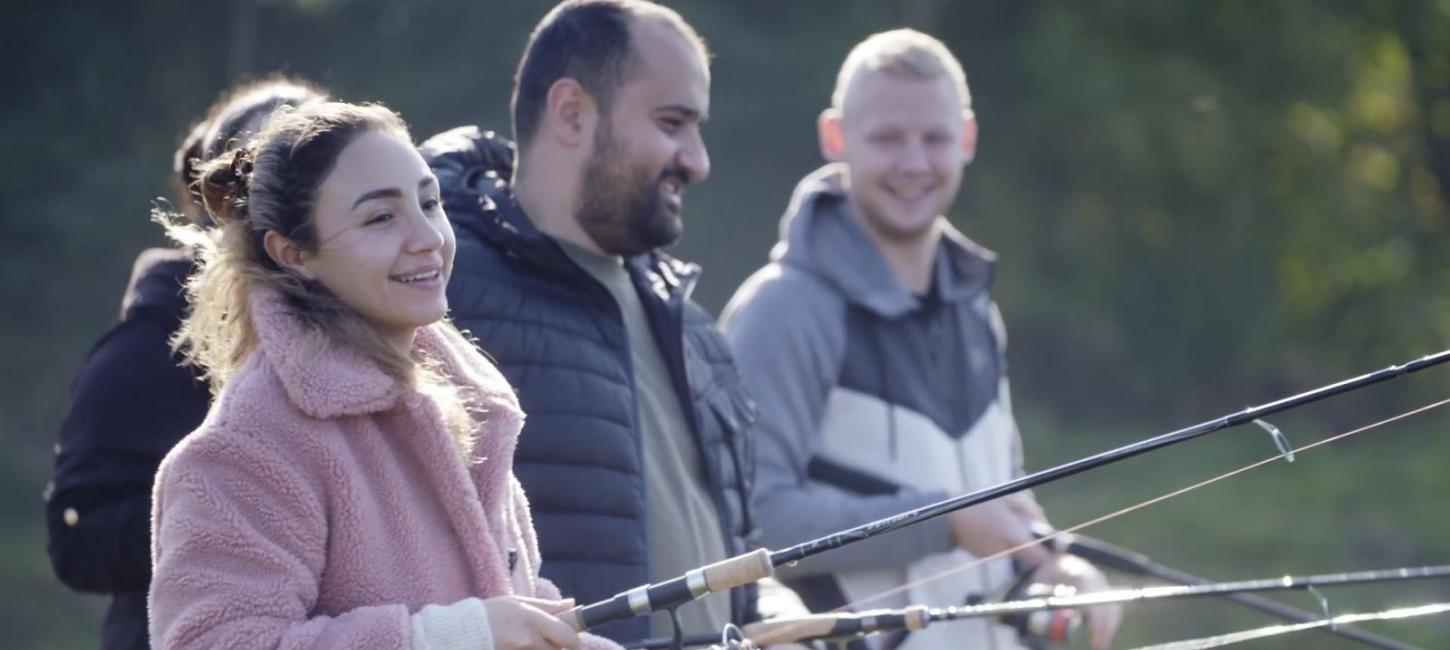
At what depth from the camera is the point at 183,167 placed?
3.25 metres

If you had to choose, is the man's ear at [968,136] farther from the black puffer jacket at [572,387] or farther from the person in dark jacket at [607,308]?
the black puffer jacket at [572,387]

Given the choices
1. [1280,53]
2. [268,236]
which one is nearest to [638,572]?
[268,236]

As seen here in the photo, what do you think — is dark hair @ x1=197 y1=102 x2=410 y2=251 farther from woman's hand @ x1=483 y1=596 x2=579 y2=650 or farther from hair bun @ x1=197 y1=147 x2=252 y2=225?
woman's hand @ x1=483 y1=596 x2=579 y2=650

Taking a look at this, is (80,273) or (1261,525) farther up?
(80,273)

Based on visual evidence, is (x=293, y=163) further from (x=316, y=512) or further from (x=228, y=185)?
(x=316, y=512)

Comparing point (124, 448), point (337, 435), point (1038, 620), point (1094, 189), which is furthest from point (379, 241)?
point (1094, 189)

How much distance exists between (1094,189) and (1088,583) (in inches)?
357

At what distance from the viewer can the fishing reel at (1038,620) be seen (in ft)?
12.3

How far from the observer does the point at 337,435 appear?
2109mm

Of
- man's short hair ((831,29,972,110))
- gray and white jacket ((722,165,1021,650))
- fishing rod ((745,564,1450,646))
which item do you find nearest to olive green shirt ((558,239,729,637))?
fishing rod ((745,564,1450,646))

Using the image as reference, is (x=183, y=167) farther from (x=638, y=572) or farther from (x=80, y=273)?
(x=80, y=273)

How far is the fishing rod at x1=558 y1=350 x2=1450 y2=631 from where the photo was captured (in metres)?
2.15

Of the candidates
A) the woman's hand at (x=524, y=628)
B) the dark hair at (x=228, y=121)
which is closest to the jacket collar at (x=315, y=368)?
the woman's hand at (x=524, y=628)

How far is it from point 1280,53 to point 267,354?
10.7 metres
